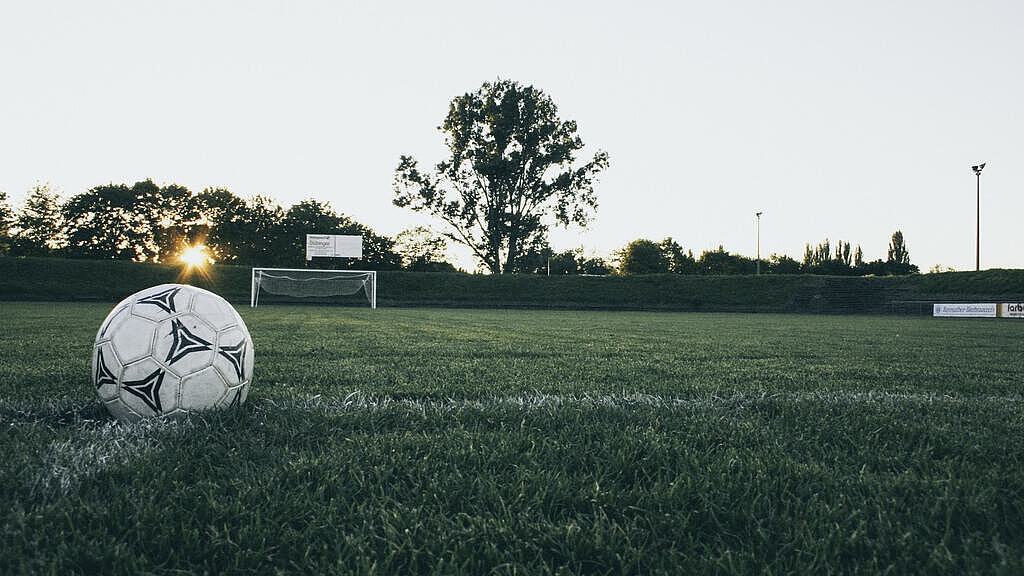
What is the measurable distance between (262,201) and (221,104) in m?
31.4

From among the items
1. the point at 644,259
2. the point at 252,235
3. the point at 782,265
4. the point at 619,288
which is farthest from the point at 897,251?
the point at 252,235

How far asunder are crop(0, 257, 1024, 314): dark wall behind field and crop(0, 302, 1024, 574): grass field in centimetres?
2724

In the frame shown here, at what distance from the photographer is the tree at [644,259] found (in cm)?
7344

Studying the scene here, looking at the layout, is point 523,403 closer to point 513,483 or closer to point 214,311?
point 513,483

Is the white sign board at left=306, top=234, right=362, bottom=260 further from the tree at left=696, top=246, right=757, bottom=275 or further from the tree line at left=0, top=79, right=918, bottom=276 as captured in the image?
the tree at left=696, top=246, right=757, bottom=275

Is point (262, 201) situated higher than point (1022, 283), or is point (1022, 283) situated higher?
point (262, 201)

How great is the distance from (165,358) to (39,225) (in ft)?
185

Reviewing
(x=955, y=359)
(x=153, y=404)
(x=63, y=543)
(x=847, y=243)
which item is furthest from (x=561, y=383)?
(x=847, y=243)

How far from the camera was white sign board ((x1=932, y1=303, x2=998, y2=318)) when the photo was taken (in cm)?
2233

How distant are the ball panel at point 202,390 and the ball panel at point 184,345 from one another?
4 centimetres

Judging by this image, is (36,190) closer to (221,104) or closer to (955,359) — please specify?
(221,104)

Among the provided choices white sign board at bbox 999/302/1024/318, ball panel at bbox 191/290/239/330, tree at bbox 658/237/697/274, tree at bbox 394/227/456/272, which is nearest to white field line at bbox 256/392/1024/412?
ball panel at bbox 191/290/239/330

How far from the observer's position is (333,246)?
107 feet

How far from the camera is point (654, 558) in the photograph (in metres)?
1.28
